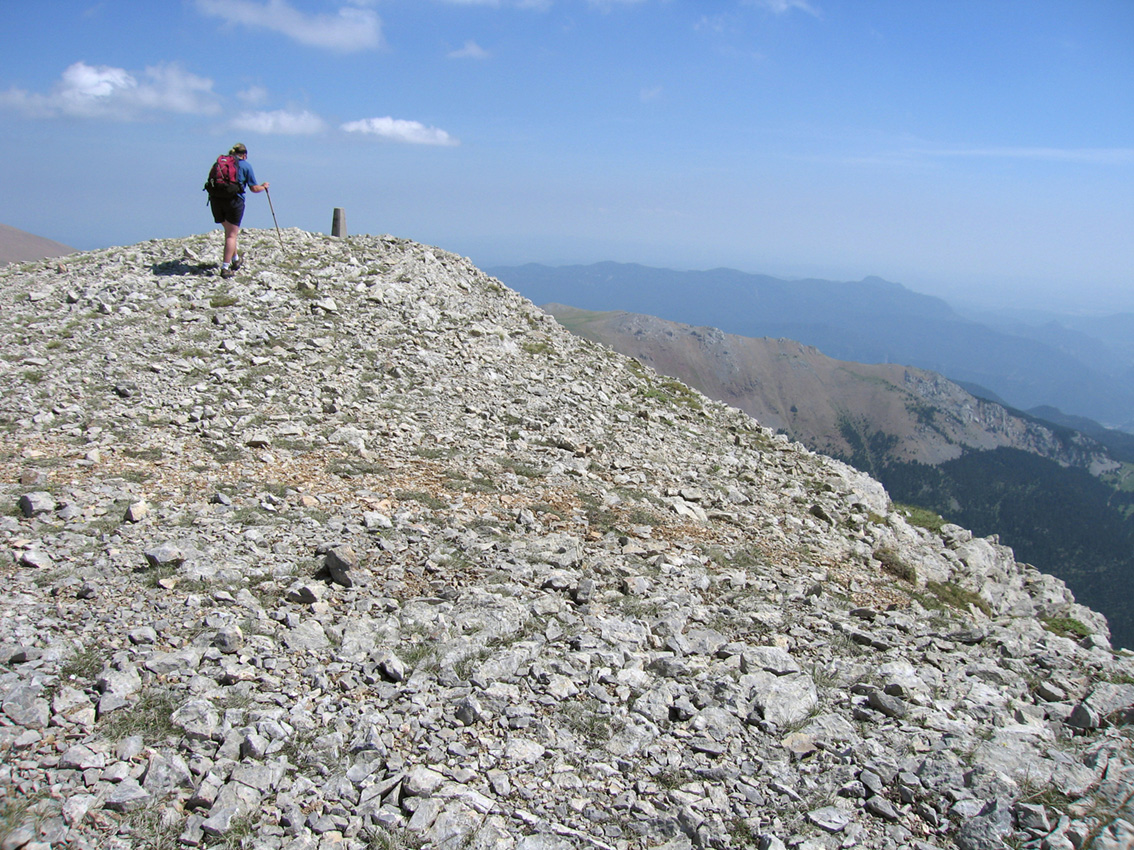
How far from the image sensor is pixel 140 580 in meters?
8.27

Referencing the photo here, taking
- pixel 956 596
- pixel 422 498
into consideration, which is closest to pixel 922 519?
pixel 956 596

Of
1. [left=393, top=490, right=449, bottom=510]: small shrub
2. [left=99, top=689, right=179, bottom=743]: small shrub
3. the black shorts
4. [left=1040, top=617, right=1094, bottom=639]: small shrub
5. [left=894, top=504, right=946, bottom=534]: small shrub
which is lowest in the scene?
[left=1040, top=617, right=1094, bottom=639]: small shrub

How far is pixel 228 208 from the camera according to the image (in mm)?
20672

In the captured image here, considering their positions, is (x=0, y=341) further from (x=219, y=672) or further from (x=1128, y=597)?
(x=1128, y=597)

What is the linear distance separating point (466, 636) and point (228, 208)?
18730mm

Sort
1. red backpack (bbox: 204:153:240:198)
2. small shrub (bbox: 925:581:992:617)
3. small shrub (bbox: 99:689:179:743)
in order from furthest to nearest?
red backpack (bbox: 204:153:240:198) < small shrub (bbox: 925:581:992:617) < small shrub (bbox: 99:689:179:743)

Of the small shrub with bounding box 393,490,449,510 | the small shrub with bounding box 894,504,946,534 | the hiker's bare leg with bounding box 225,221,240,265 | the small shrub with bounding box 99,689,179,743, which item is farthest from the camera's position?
the hiker's bare leg with bounding box 225,221,240,265

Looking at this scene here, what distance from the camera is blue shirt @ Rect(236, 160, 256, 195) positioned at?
20.3 meters

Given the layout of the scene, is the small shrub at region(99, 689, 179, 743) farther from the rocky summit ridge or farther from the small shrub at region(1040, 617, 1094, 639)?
the small shrub at region(1040, 617, 1094, 639)

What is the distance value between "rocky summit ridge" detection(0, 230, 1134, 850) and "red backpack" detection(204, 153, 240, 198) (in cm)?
508

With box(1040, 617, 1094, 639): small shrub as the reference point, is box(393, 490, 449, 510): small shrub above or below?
above

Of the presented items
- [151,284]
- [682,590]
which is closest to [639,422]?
[682,590]

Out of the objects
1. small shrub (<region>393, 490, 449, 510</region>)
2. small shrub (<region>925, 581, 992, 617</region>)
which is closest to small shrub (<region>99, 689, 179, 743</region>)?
small shrub (<region>393, 490, 449, 510</region>)

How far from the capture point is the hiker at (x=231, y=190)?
792 inches
